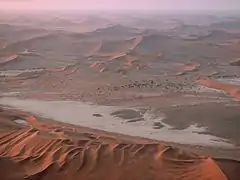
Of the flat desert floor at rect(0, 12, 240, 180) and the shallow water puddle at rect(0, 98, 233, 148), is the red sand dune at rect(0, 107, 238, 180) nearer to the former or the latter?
the flat desert floor at rect(0, 12, 240, 180)

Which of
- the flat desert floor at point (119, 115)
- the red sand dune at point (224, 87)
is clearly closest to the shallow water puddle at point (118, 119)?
the flat desert floor at point (119, 115)

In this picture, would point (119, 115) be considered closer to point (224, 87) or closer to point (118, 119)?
point (118, 119)

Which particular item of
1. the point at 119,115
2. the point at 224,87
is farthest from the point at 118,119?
the point at 224,87

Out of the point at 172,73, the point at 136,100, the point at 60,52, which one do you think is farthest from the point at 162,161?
the point at 60,52

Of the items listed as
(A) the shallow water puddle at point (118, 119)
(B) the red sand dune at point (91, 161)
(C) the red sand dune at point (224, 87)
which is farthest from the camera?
(C) the red sand dune at point (224, 87)

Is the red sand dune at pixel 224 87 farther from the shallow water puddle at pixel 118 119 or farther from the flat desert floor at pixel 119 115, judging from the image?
the shallow water puddle at pixel 118 119

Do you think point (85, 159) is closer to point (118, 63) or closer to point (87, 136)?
point (87, 136)
